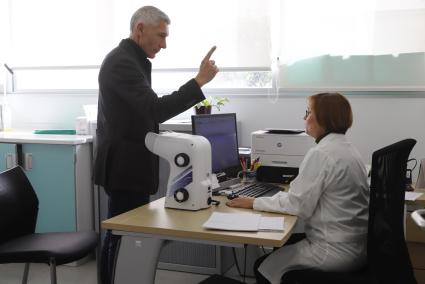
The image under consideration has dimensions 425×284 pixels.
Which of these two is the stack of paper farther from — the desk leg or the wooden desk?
the desk leg

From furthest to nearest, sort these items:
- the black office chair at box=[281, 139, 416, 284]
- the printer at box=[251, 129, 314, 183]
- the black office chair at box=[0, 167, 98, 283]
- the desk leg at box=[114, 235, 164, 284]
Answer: the printer at box=[251, 129, 314, 183], the black office chair at box=[0, 167, 98, 283], the desk leg at box=[114, 235, 164, 284], the black office chair at box=[281, 139, 416, 284]

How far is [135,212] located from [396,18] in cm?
209

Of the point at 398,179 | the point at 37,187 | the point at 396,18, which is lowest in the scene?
the point at 37,187

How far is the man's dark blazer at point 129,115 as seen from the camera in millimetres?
2377

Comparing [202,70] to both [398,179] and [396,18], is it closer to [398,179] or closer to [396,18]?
[398,179]

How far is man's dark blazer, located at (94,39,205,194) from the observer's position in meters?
2.38

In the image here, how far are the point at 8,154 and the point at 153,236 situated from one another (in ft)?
6.73

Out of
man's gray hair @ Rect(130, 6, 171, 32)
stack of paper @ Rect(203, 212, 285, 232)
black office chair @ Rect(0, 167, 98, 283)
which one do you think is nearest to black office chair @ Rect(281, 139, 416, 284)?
stack of paper @ Rect(203, 212, 285, 232)

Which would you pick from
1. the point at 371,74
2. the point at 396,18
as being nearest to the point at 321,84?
the point at 371,74

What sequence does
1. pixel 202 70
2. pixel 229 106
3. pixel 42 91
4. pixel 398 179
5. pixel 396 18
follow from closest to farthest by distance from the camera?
1. pixel 398 179
2. pixel 202 70
3. pixel 396 18
4. pixel 229 106
5. pixel 42 91

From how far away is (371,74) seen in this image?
10.8 feet

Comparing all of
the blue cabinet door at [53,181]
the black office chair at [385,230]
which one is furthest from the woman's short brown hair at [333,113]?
the blue cabinet door at [53,181]

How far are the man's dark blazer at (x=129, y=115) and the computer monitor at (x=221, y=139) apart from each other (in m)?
0.17

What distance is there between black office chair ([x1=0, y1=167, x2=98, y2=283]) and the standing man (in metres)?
0.17
